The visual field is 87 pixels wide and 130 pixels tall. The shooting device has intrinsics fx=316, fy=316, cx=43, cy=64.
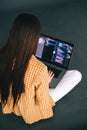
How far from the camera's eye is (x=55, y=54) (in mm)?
3012

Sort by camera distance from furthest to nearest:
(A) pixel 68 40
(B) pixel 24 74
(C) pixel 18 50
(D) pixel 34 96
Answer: (A) pixel 68 40
(D) pixel 34 96
(B) pixel 24 74
(C) pixel 18 50

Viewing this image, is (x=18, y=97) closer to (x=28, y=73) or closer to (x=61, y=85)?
(x=28, y=73)

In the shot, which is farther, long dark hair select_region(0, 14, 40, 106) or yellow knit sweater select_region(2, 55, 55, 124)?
yellow knit sweater select_region(2, 55, 55, 124)

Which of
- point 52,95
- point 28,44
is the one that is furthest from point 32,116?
point 28,44

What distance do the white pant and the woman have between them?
0.14 m

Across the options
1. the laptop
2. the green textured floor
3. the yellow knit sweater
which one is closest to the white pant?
the laptop

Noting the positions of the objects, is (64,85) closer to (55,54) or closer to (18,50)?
(55,54)

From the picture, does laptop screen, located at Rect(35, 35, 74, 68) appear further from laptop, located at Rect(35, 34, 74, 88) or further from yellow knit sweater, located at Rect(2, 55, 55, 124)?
yellow knit sweater, located at Rect(2, 55, 55, 124)

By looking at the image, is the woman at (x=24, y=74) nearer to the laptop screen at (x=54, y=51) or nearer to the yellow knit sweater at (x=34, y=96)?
the yellow knit sweater at (x=34, y=96)

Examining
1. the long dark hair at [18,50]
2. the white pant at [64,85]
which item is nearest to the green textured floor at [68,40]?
the white pant at [64,85]

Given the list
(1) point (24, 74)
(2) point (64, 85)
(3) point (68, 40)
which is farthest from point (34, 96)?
(3) point (68, 40)

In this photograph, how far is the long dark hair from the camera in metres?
2.17

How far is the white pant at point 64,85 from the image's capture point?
286cm

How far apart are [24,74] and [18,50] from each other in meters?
0.21
